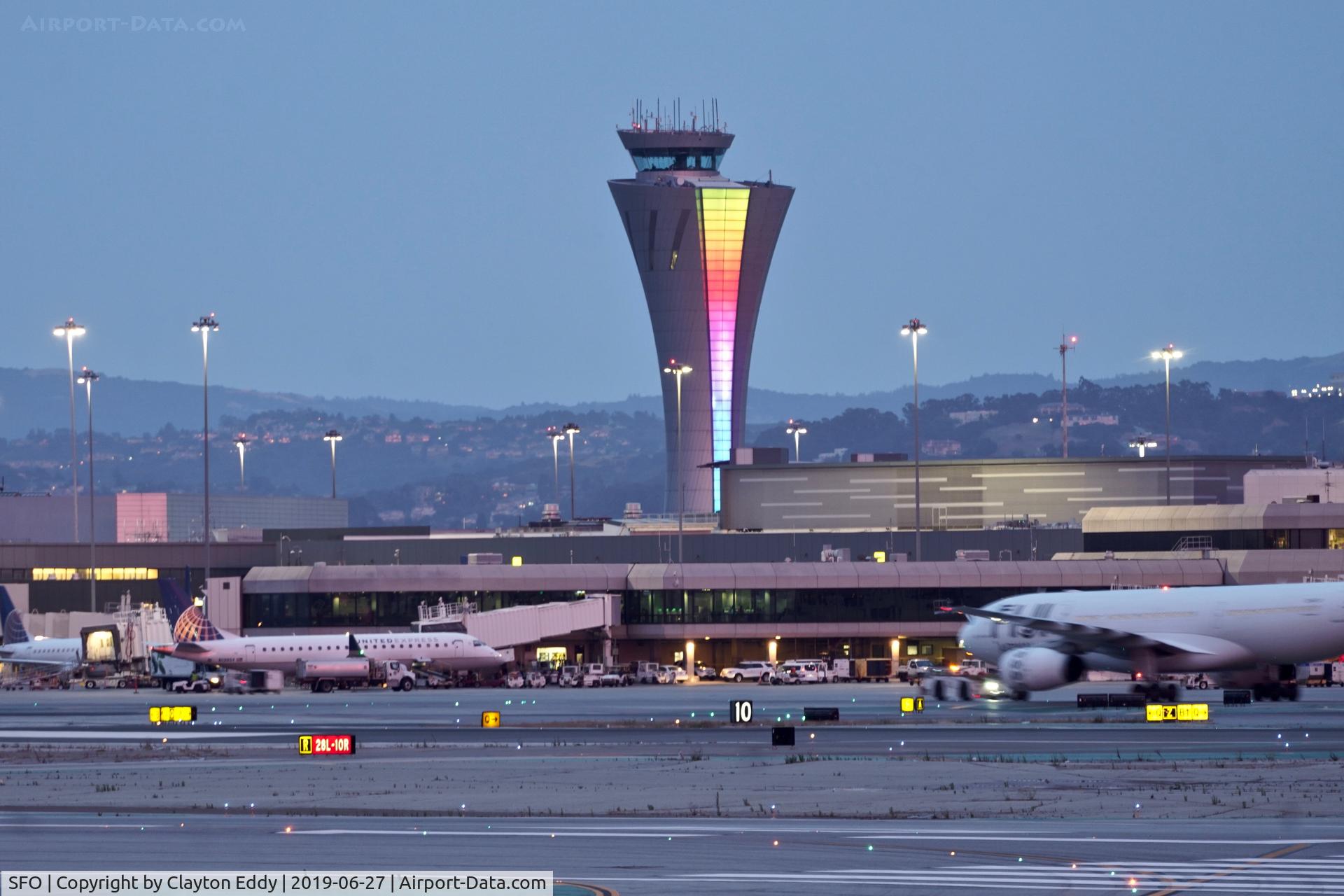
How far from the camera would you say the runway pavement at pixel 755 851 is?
25016mm

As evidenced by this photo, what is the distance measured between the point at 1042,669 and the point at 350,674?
42392 millimetres

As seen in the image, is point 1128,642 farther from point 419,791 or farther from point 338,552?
point 338,552

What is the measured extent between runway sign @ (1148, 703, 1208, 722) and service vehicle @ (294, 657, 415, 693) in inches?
1934

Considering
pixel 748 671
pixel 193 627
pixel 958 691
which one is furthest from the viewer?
pixel 748 671

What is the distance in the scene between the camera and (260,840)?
98.1 ft

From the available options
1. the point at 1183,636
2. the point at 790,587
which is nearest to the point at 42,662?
the point at 790,587

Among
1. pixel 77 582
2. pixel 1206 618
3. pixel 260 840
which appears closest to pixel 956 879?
pixel 260 840

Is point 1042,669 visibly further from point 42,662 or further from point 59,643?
point 59,643

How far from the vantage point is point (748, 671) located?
107m

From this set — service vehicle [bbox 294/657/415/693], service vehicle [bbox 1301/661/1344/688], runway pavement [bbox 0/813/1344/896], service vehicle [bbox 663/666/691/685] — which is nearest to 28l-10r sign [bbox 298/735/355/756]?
runway pavement [bbox 0/813/1344/896]

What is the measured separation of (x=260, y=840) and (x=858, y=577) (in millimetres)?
91905

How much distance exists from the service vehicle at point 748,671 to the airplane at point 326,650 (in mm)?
14702

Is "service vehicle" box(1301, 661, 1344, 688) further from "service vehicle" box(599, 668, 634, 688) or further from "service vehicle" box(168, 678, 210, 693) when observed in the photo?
"service vehicle" box(168, 678, 210, 693)

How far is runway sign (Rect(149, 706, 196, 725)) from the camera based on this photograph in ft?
219
